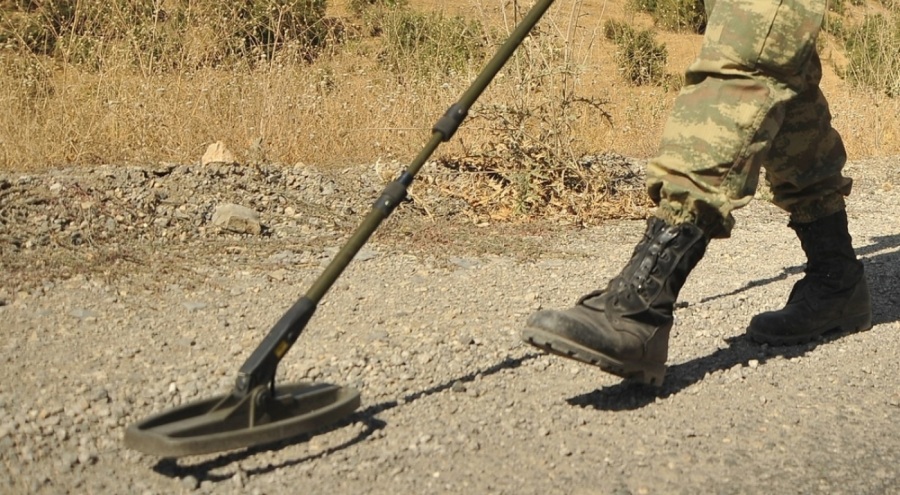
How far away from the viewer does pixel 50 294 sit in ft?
11.9

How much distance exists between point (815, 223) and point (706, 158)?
2.93 feet

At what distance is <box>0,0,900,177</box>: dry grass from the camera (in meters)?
6.01

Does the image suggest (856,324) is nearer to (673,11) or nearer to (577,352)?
(577,352)

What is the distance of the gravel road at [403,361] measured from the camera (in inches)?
95.1

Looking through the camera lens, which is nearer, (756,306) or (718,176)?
(718,176)

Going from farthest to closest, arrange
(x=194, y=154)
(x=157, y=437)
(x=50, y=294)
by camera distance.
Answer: (x=194, y=154), (x=50, y=294), (x=157, y=437)

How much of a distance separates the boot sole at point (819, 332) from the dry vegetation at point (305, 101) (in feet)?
7.07

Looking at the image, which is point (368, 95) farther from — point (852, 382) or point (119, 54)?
point (852, 382)

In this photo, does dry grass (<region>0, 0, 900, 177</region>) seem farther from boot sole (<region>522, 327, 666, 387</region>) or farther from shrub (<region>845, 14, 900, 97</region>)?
boot sole (<region>522, 327, 666, 387</region>)

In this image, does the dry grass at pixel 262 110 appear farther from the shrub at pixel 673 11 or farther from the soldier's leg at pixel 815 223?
the shrub at pixel 673 11

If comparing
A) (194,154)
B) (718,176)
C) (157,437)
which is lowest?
(194,154)

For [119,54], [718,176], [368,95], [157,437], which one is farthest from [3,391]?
[368,95]

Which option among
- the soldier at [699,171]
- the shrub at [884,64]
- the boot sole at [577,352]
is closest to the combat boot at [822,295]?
the soldier at [699,171]

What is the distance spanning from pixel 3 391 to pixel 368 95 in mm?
5134
